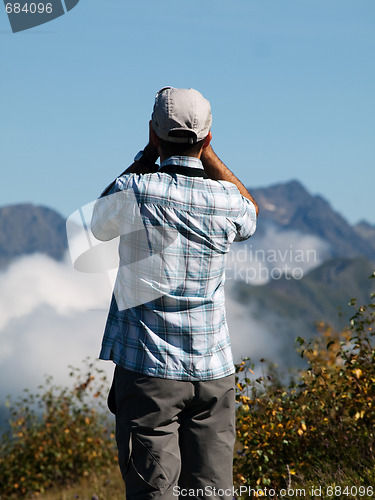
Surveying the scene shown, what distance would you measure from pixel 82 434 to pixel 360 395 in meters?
4.45

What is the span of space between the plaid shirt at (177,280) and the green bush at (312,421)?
7.16 feet

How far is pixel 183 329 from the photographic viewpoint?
93.9 inches

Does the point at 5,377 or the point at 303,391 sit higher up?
the point at 303,391

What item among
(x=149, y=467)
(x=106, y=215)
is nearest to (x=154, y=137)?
(x=106, y=215)

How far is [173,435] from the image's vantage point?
2.42 metres

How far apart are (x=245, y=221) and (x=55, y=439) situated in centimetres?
617

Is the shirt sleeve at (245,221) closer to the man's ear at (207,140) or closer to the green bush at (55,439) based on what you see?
the man's ear at (207,140)

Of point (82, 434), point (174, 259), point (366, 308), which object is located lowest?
point (82, 434)

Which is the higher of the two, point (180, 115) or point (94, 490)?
point (180, 115)

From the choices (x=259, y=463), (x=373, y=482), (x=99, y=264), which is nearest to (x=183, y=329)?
(x=99, y=264)

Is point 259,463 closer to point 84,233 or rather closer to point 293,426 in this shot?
point 293,426

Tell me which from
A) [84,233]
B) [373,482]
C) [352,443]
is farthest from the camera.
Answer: [352,443]
